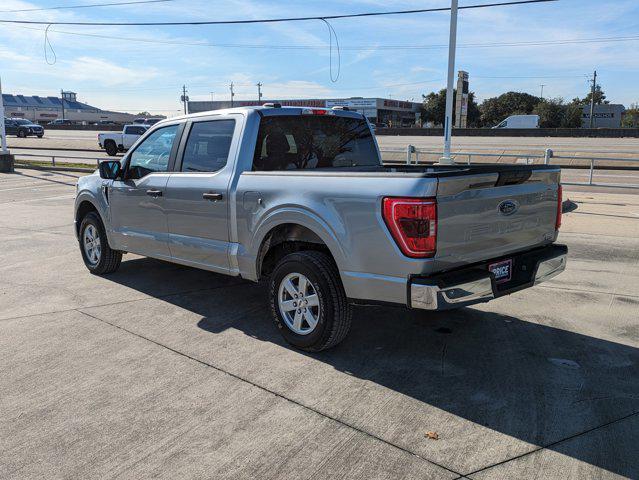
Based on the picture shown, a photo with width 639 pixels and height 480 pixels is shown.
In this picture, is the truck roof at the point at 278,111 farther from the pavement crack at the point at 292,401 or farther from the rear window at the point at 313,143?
the pavement crack at the point at 292,401

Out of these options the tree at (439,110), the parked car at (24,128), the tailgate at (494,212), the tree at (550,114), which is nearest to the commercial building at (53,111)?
the tree at (439,110)

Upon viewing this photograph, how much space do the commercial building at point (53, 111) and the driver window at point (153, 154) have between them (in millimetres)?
123159

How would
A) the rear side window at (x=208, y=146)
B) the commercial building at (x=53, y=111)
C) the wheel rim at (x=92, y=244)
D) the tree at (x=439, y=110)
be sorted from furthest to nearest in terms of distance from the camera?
1. the commercial building at (x=53, y=111)
2. the tree at (x=439, y=110)
3. the wheel rim at (x=92, y=244)
4. the rear side window at (x=208, y=146)

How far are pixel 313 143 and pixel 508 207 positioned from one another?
1981 mm

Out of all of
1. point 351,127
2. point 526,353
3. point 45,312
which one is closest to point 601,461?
point 526,353

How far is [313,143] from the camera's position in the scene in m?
5.32

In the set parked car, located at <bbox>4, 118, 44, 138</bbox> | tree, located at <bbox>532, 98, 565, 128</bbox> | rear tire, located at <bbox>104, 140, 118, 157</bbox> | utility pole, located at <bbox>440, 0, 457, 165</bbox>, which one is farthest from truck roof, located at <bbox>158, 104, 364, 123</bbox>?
tree, located at <bbox>532, 98, 565, 128</bbox>

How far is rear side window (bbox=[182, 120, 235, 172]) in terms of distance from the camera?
16.8 ft

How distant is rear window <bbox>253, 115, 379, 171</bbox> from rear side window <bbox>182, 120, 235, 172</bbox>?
35cm

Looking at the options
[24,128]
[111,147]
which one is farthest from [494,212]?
[24,128]

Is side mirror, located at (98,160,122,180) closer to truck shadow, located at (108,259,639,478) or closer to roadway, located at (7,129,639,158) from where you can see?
truck shadow, located at (108,259,639,478)

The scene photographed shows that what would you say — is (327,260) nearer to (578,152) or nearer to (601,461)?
(601,461)

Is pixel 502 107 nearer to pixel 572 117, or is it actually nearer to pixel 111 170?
pixel 572 117

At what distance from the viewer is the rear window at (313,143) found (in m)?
5.02
